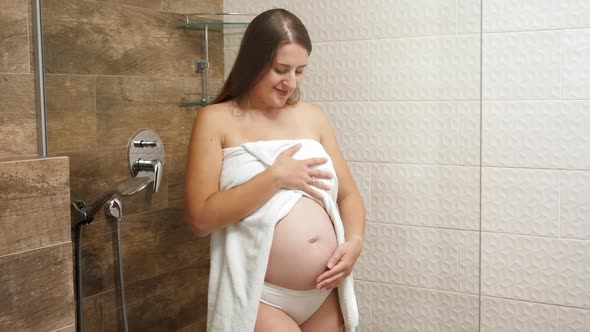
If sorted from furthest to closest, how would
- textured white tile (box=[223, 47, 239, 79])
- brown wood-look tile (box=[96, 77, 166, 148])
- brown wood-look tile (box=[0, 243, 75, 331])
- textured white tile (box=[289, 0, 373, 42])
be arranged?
textured white tile (box=[289, 0, 373, 42]), textured white tile (box=[223, 47, 239, 79]), brown wood-look tile (box=[96, 77, 166, 148]), brown wood-look tile (box=[0, 243, 75, 331])

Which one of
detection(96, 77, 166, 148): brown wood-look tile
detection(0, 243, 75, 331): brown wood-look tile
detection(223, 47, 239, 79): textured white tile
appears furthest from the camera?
detection(223, 47, 239, 79): textured white tile

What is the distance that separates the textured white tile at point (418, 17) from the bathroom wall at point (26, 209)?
826 mm

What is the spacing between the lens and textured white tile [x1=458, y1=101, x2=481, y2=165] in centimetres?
156

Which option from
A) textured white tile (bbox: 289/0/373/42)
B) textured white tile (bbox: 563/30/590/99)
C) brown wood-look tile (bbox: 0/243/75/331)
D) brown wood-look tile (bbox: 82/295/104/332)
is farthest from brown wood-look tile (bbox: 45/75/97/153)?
textured white tile (bbox: 563/30/590/99)

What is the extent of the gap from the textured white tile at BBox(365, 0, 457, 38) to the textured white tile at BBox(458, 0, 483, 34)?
16 millimetres

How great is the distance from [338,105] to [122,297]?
2.31 ft

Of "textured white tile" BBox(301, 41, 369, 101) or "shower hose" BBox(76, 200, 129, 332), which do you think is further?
"textured white tile" BBox(301, 41, 369, 101)

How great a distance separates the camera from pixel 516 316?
1.66 m

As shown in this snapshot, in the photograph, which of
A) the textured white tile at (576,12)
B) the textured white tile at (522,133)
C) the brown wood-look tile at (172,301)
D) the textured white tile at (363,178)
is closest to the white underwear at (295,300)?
the brown wood-look tile at (172,301)

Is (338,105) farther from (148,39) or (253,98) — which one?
(148,39)

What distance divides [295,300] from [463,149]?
554 millimetres

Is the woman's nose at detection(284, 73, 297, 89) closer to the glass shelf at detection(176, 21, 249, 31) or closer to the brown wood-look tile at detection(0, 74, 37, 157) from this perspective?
the glass shelf at detection(176, 21, 249, 31)

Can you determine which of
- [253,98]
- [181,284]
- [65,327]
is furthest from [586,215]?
[65,327]

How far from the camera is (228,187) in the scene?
4.62 ft
